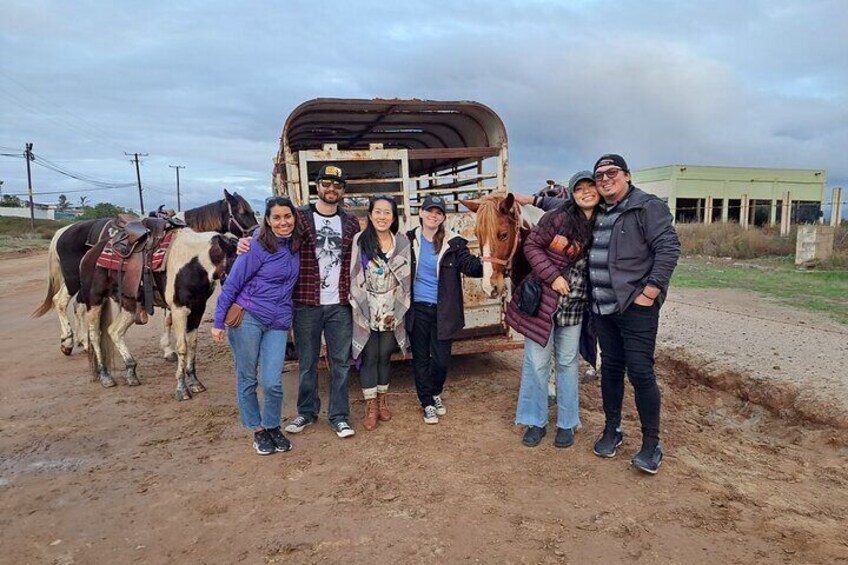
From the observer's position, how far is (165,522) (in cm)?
297

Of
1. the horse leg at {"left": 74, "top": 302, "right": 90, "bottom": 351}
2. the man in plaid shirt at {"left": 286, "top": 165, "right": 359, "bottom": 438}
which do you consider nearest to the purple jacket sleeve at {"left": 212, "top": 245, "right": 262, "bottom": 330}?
the man in plaid shirt at {"left": 286, "top": 165, "right": 359, "bottom": 438}

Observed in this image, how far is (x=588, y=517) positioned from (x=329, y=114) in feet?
15.7

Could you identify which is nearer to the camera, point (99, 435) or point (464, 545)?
point (464, 545)

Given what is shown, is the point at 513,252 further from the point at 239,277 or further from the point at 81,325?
the point at 81,325

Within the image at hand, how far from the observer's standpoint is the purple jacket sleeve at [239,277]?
11.8ft

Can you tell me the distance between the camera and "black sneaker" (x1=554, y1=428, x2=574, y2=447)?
3816mm

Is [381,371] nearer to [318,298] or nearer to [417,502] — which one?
[318,298]

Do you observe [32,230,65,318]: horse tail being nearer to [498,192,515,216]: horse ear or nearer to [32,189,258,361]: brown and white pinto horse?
[32,189,258,361]: brown and white pinto horse

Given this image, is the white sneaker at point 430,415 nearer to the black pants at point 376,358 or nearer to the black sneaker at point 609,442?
the black pants at point 376,358

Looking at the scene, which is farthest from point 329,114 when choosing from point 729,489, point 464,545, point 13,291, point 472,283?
point 13,291

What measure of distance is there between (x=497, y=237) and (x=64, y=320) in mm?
6283

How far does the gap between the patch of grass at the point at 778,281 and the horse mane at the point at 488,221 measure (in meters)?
6.36

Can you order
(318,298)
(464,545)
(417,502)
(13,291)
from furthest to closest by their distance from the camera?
(13,291) < (318,298) < (417,502) < (464,545)

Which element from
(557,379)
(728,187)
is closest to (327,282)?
(557,379)
